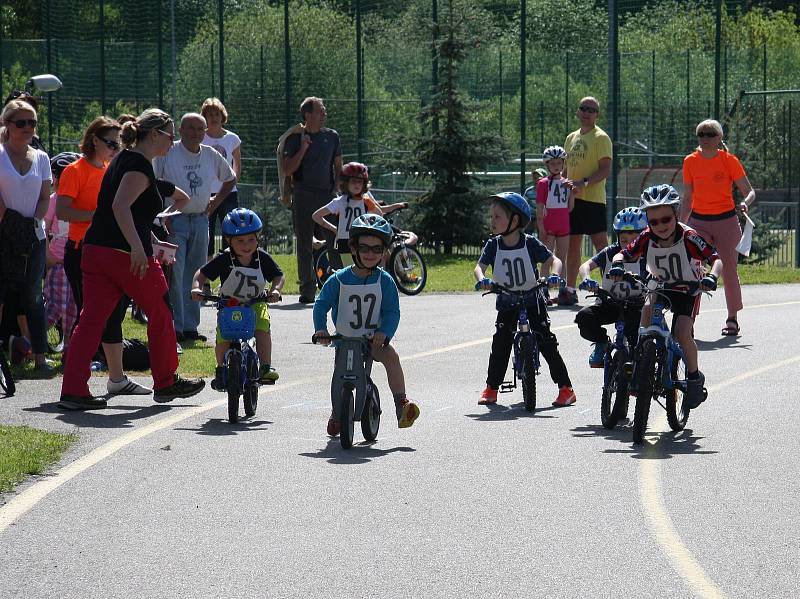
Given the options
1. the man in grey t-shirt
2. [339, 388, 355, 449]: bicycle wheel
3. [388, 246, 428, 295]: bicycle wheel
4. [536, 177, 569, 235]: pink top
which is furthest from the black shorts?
[339, 388, 355, 449]: bicycle wheel

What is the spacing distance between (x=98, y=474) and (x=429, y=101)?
65.5ft

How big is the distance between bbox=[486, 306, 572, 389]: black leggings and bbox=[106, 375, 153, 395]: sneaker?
8.21 ft

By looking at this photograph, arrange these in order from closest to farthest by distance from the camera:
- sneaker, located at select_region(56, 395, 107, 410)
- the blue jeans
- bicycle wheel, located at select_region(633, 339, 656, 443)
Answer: bicycle wheel, located at select_region(633, 339, 656, 443), sneaker, located at select_region(56, 395, 107, 410), the blue jeans

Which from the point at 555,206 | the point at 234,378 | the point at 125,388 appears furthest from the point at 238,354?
the point at 555,206

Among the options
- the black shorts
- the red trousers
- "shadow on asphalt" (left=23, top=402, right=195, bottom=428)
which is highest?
Result: the black shorts

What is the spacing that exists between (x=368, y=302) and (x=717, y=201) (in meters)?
6.70

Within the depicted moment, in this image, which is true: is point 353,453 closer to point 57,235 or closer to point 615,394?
point 615,394

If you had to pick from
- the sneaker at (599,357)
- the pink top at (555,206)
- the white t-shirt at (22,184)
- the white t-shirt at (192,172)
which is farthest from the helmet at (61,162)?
the pink top at (555,206)

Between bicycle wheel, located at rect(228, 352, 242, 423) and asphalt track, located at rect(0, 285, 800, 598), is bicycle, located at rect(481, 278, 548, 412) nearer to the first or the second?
asphalt track, located at rect(0, 285, 800, 598)

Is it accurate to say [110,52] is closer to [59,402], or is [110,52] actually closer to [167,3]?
[167,3]

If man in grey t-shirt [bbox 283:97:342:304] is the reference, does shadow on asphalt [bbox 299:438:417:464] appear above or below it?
below

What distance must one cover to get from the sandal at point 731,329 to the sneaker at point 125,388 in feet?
20.8

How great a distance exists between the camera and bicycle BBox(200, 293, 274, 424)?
35.8ft

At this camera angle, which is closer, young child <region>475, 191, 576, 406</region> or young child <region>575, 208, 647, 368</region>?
young child <region>575, 208, 647, 368</region>
